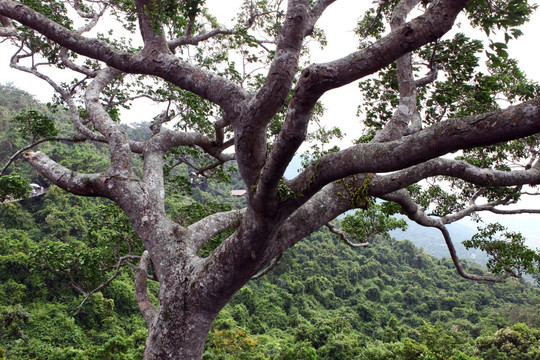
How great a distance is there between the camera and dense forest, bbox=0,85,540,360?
22.0 feet

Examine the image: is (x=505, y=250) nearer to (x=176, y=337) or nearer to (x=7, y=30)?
(x=176, y=337)

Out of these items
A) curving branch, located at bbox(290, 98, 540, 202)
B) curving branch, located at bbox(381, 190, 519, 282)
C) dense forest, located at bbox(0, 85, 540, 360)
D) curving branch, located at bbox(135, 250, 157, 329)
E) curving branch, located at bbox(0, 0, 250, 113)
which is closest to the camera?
curving branch, located at bbox(290, 98, 540, 202)

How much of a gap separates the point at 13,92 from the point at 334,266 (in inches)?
1787

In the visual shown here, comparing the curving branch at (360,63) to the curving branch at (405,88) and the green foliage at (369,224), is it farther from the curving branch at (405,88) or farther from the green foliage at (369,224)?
the green foliage at (369,224)

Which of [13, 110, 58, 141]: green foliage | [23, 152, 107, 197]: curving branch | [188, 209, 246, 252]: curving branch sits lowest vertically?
[188, 209, 246, 252]: curving branch

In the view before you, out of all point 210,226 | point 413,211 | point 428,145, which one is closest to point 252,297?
point 210,226

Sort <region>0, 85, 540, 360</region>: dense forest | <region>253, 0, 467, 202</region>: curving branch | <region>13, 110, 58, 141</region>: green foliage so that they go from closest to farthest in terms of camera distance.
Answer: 1. <region>253, 0, 467, 202</region>: curving branch
2. <region>13, 110, 58, 141</region>: green foliage
3. <region>0, 85, 540, 360</region>: dense forest

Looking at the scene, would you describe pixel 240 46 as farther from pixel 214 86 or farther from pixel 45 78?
pixel 214 86

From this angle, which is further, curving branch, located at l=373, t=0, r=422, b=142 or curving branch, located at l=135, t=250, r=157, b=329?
curving branch, located at l=373, t=0, r=422, b=142

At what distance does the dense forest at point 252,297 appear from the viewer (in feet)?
22.0

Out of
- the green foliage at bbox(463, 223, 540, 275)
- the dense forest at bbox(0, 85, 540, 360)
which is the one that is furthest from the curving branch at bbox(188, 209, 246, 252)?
the green foliage at bbox(463, 223, 540, 275)

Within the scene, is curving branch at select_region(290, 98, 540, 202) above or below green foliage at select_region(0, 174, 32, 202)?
below

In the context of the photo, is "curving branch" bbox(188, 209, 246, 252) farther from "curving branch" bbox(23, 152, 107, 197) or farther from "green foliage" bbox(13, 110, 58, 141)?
"green foliage" bbox(13, 110, 58, 141)

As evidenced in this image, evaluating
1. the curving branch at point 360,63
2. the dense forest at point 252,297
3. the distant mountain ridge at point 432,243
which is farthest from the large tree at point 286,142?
the distant mountain ridge at point 432,243
